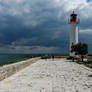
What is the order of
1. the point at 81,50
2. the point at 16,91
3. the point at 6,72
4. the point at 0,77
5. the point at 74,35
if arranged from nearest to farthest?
the point at 16,91 → the point at 0,77 → the point at 6,72 → the point at 81,50 → the point at 74,35

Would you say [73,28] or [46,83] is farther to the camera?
[73,28]

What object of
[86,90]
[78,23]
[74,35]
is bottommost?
[86,90]

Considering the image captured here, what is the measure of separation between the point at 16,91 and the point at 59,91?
1.77 metres

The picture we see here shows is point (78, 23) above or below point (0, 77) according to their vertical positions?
above

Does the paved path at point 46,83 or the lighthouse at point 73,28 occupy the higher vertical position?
the lighthouse at point 73,28

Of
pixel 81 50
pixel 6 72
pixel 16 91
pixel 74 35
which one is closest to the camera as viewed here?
pixel 16 91

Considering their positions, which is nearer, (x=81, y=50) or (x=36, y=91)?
(x=36, y=91)

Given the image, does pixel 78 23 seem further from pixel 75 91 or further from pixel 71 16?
pixel 75 91

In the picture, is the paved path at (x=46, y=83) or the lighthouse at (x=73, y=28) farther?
the lighthouse at (x=73, y=28)

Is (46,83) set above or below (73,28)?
below

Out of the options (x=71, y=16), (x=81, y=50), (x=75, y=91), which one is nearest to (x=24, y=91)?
(x=75, y=91)

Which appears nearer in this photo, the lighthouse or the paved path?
the paved path

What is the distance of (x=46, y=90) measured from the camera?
6.42 m

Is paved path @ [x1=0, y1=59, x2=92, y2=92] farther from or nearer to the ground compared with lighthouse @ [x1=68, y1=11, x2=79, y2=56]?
nearer to the ground
